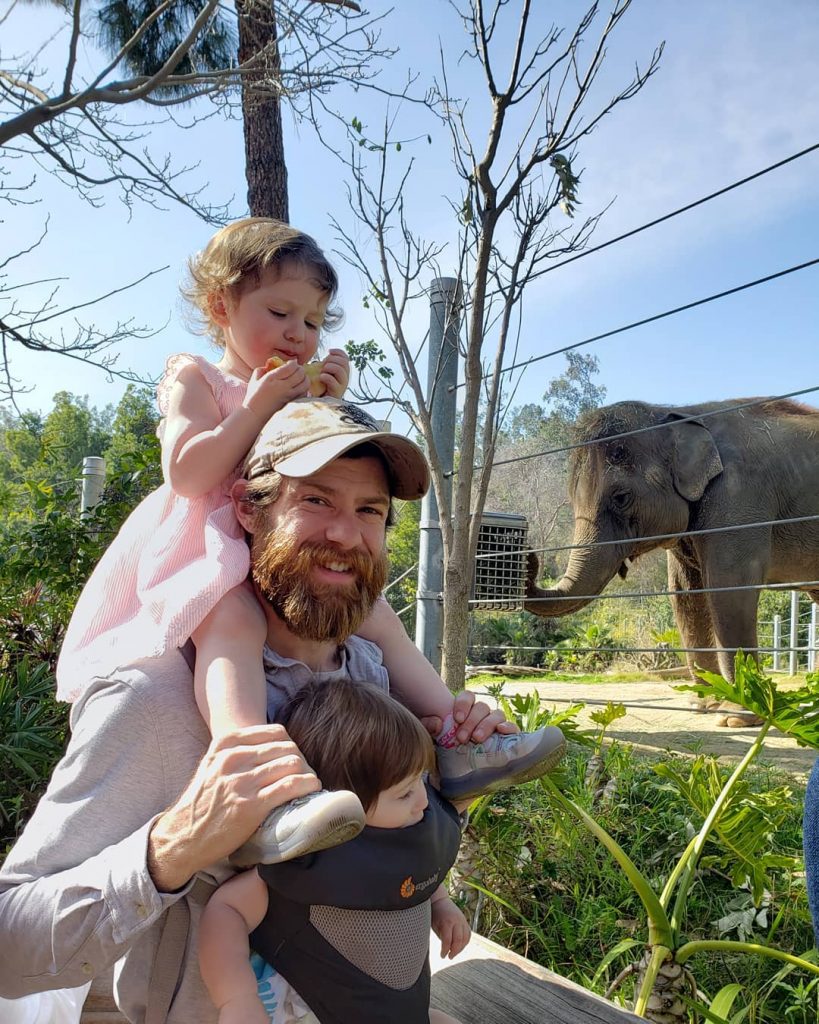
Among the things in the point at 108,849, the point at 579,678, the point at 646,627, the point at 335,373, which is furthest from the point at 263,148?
the point at 646,627

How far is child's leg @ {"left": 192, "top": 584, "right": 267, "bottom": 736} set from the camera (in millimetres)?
1211

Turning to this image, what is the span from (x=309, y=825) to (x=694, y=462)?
6157 millimetres

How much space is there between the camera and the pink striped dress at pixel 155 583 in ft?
4.29

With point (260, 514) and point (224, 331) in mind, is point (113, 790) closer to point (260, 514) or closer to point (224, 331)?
point (260, 514)

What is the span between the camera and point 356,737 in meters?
1.25

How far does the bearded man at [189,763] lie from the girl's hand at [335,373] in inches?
6.3

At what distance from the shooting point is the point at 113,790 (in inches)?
47.6

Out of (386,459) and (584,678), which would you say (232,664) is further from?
(584,678)

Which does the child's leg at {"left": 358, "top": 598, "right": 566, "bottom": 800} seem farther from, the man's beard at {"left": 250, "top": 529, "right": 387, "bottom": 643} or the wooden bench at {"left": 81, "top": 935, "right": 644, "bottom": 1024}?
the wooden bench at {"left": 81, "top": 935, "right": 644, "bottom": 1024}

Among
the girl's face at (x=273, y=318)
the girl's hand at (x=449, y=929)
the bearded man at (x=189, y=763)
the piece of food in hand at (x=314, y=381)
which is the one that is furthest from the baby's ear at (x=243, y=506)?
the girl's hand at (x=449, y=929)

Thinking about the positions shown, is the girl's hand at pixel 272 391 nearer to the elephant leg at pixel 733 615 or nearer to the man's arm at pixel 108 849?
the man's arm at pixel 108 849

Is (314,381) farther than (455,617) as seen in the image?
No

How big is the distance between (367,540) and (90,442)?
4396 cm

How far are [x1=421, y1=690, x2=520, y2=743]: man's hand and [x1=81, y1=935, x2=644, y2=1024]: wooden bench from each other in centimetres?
64
